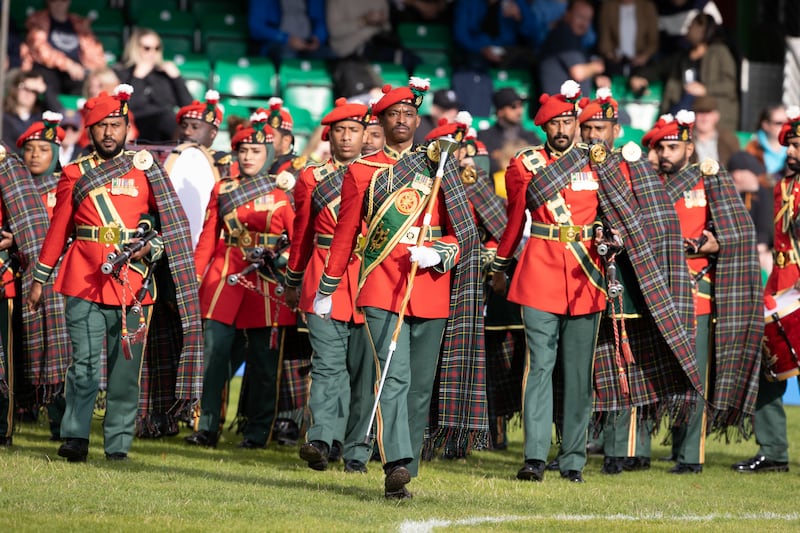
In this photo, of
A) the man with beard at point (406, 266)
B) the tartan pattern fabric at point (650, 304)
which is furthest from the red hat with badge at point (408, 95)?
the tartan pattern fabric at point (650, 304)

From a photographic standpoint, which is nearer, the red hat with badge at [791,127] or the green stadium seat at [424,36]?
the red hat with badge at [791,127]

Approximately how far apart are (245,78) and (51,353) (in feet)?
26.1

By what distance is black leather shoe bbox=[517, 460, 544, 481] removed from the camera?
32.0 feet

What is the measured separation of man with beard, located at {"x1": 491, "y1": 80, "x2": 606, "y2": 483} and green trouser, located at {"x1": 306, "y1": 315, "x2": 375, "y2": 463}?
1.01 metres

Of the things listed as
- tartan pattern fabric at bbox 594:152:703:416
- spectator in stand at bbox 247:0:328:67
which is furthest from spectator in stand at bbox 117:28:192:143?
tartan pattern fabric at bbox 594:152:703:416

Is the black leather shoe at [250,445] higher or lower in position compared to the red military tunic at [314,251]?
lower

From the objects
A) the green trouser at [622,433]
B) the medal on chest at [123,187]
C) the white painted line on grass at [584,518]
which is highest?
the medal on chest at [123,187]

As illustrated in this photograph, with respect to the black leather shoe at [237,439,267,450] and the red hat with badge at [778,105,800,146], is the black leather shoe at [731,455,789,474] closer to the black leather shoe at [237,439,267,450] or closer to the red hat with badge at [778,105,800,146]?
the red hat with badge at [778,105,800,146]

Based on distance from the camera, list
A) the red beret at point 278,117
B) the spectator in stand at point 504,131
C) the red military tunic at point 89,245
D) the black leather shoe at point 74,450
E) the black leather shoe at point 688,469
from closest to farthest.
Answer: the black leather shoe at point 74,450 → the red military tunic at point 89,245 → the black leather shoe at point 688,469 → the red beret at point 278,117 → the spectator in stand at point 504,131

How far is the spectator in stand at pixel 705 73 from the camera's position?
19.2 meters

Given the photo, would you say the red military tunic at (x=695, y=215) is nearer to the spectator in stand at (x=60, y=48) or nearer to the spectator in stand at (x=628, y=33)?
the spectator in stand at (x=60, y=48)

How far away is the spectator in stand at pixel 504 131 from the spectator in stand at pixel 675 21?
5.51 meters

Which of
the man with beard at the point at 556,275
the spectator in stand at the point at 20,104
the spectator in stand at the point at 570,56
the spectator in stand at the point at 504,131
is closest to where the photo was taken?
the man with beard at the point at 556,275

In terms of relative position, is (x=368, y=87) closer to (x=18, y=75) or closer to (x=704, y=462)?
(x=18, y=75)
